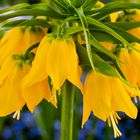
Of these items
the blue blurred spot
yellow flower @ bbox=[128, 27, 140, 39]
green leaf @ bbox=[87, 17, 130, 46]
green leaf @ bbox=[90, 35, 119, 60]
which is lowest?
the blue blurred spot

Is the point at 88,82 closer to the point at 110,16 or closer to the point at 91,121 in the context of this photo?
the point at 110,16

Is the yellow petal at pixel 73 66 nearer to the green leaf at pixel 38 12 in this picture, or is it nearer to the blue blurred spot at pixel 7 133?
the green leaf at pixel 38 12

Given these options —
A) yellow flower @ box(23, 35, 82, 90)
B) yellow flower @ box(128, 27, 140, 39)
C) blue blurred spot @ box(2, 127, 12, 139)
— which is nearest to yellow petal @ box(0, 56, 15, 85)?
yellow flower @ box(23, 35, 82, 90)

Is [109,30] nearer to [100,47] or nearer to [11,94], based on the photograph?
[100,47]

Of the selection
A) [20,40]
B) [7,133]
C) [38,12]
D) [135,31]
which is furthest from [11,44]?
[7,133]

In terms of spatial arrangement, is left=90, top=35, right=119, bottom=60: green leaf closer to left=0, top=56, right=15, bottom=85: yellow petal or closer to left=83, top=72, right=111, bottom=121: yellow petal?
left=83, top=72, right=111, bottom=121: yellow petal

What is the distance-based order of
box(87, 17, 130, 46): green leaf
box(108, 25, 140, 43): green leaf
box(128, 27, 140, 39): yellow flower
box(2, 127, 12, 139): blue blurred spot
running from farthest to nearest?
box(2, 127, 12, 139): blue blurred spot < box(128, 27, 140, 39): yellow flower < box(108, 25, 140, 43): green leaf < box(87, 17, 130, 46): green leaf

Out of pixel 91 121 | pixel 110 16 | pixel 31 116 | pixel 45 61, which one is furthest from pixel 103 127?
pixel 45 61

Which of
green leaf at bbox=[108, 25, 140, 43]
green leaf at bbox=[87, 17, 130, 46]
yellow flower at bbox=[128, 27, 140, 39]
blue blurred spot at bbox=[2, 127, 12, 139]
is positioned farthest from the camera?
blue blurred spot at bbox=[2, 127, 12, 139]

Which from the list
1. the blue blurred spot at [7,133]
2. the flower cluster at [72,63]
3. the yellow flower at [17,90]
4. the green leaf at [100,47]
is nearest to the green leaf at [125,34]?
the flower cluster at [72,63]
